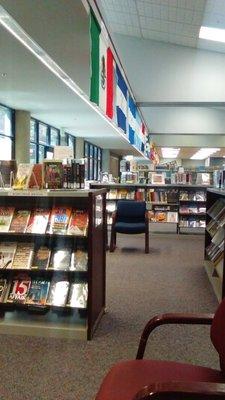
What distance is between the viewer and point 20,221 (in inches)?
130

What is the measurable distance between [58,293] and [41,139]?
27.5 feet

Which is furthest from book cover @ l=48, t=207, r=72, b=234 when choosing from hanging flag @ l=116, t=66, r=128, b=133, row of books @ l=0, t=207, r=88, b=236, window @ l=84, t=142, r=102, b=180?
window @ l=84, t=142, r=102, b=180

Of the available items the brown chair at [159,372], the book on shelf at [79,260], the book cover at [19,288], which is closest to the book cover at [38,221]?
the book on shelf at [79,260]

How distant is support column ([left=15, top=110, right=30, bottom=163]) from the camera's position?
9128 mm

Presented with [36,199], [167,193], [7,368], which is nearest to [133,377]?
[7,368]

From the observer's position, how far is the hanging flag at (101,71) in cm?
441

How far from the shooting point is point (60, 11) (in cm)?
396

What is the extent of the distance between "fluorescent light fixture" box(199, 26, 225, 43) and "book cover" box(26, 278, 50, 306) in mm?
7156

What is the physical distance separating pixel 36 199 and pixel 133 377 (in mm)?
2093

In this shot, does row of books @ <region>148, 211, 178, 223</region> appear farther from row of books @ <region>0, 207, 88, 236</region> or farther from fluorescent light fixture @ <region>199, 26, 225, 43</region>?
row of books @ <region>0, 207, 88, 236</region>

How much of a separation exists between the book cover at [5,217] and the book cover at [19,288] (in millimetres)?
456

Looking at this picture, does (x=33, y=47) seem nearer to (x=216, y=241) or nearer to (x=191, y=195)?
(x=216, y=241)

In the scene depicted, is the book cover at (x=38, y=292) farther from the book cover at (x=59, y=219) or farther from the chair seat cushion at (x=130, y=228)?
the chair seat cushion at (x=130, y=228)

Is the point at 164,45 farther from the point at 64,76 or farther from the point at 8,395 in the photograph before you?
the point at 8,395
